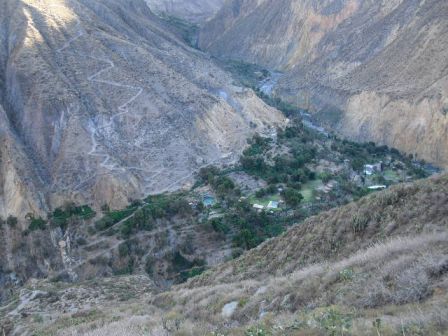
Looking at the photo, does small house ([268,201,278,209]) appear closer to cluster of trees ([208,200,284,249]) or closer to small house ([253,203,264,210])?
small house ([253,203,264,210])

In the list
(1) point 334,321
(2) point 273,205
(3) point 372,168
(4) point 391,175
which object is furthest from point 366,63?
(1) point 334,321

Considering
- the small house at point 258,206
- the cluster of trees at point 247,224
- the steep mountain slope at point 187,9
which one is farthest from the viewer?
the steep mountain slope at point 187,9

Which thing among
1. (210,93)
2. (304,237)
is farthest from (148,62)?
(304,237)

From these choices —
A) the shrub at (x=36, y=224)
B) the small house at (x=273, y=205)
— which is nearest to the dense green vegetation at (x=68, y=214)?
the shrub at (x=36, y=224)

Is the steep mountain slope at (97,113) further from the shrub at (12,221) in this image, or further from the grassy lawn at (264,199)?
the grassy lawn at (264,199)

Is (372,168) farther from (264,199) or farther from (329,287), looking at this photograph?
(329,287)

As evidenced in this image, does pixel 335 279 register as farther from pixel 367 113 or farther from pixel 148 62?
pixel 367 113

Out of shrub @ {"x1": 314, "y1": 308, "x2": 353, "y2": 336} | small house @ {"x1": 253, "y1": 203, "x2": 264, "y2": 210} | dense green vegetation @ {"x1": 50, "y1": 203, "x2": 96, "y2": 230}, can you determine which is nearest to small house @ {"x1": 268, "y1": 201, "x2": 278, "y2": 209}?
small house @ {"x1": 253, "y1": 203, "x2": 264, "y2": 210}
